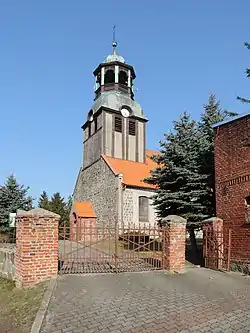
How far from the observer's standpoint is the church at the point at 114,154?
29906 millimetres

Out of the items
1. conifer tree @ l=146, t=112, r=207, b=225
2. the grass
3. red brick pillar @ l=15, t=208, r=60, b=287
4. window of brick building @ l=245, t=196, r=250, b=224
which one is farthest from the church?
the grass

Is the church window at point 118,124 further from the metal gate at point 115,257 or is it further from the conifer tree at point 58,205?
the metal gate at point 115,257

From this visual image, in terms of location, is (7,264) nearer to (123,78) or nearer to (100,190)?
(100,190)

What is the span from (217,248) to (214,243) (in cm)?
26

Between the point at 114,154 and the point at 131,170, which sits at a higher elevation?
the point at 114,154

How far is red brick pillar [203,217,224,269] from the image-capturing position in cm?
1231

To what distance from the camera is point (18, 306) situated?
7.52 meters

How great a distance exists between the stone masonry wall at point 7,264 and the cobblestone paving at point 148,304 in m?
1.66

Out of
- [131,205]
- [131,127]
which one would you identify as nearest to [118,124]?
[131,127]

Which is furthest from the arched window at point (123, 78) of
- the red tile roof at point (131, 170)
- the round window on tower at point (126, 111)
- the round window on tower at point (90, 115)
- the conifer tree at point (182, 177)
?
the conifer tree at point (182, 177)

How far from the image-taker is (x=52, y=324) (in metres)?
6.09

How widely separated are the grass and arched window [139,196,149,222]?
20.9 meters

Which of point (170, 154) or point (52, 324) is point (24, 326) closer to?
point (52, 324)

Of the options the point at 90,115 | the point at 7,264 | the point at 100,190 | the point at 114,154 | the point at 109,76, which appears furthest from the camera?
the point at 90,115
